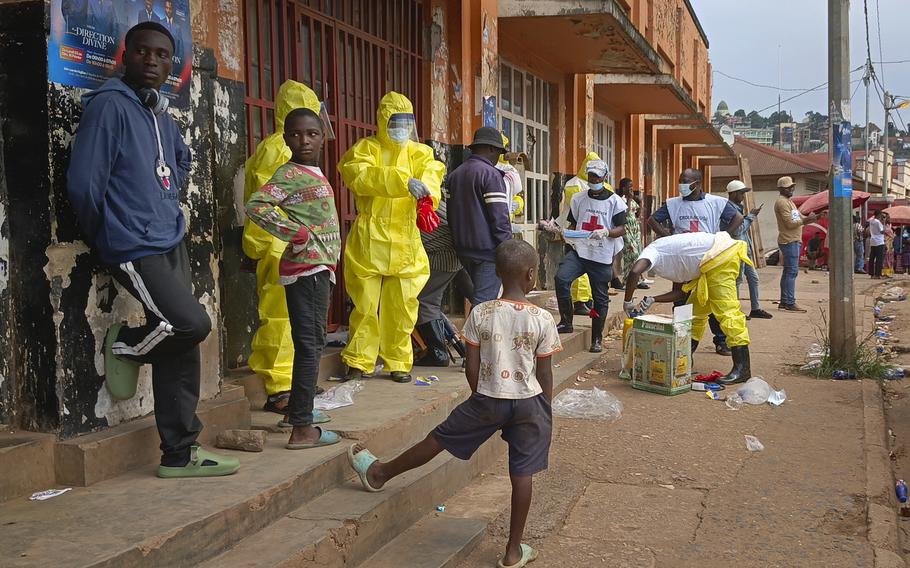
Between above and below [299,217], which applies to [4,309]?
below

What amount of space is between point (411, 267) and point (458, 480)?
148 cm

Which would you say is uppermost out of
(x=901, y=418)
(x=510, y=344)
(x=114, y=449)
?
(x=510, y=344)

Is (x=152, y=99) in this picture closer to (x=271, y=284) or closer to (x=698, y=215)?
(x=271, y=284)

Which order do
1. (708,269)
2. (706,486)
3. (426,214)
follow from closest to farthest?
1. (706,486)
2. (426,214)
3. (708,269)

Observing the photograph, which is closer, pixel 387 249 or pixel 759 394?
pixel 387 249

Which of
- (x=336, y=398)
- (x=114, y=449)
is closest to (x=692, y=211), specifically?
(x=336, y=398)

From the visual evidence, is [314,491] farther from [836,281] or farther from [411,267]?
[836,281]

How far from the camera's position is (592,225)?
802 centimetres

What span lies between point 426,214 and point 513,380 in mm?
2008

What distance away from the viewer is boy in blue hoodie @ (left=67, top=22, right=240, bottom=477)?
310cm

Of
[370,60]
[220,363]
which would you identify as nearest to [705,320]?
[370,60]

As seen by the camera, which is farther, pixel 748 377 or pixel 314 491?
pixel 748 377

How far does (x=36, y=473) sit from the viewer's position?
3.13 meters

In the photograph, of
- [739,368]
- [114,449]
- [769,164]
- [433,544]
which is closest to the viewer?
[114,449]
